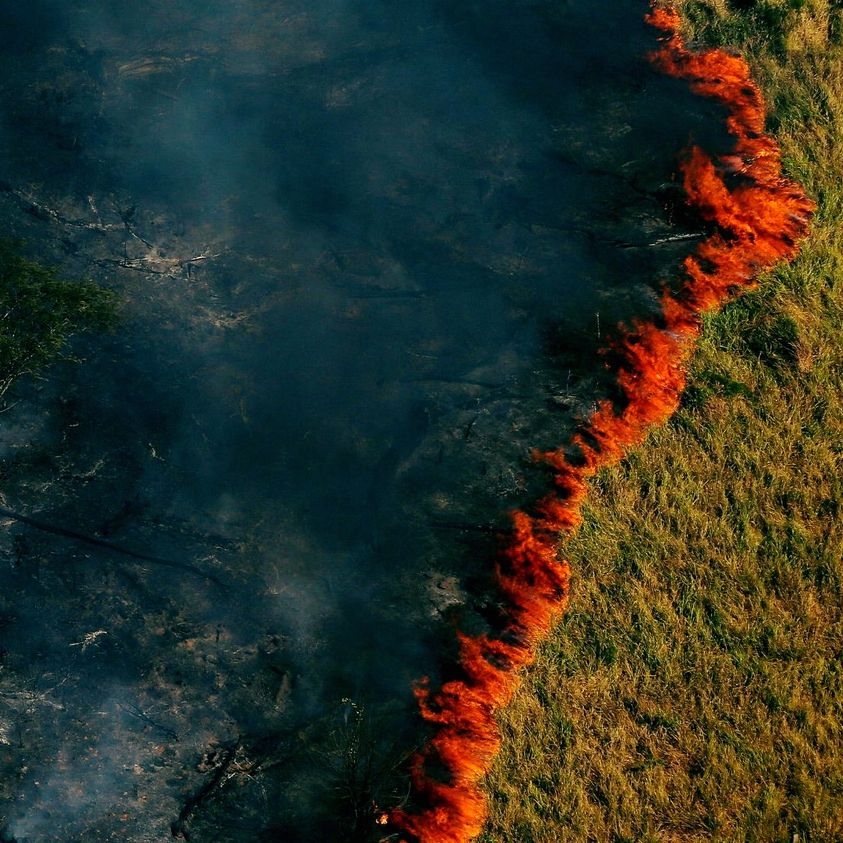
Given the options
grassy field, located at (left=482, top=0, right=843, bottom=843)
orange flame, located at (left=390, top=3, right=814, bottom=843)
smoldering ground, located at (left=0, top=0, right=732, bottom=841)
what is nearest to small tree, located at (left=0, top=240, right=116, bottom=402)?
smoldering ground, located at (left=0, top=0, right=732, bottom=841)

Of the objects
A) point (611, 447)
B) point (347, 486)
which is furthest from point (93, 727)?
point (611, 447)

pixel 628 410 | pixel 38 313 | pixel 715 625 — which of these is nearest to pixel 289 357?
pixel 38 313

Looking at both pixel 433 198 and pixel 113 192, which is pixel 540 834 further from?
pixel 113 192

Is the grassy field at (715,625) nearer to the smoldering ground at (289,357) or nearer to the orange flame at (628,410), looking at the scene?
the orange flame at (628,410)

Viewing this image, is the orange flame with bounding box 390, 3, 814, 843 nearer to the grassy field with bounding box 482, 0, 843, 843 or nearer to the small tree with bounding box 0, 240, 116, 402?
the grassy field with bounding box 482, 0, 843, 843

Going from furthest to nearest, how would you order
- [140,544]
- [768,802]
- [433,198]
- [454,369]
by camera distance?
[433,198]
[454,369]
[140,544]
[768,802]

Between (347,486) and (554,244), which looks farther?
(554,244)

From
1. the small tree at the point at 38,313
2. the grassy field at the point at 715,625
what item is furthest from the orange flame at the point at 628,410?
the small tree at the point at 38,313

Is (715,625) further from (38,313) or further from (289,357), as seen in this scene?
(38,313)
